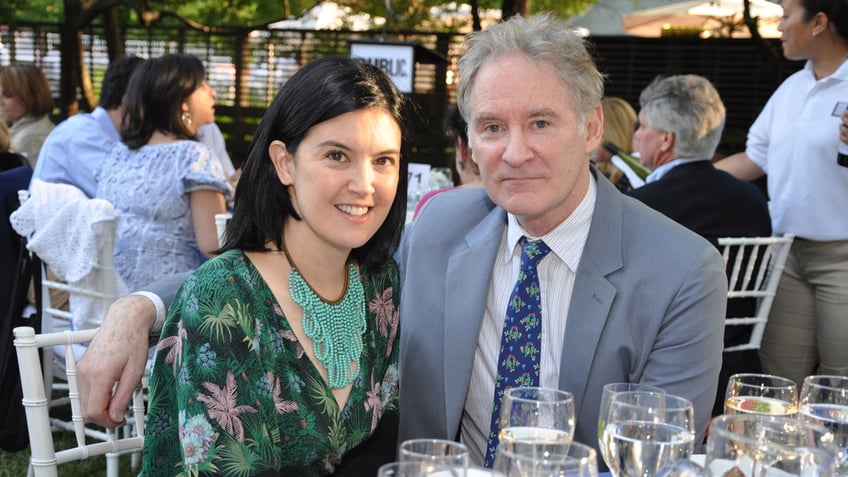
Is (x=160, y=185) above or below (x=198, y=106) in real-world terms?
below

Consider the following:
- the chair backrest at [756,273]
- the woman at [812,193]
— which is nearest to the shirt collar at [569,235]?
the chair backrest at [756,273]

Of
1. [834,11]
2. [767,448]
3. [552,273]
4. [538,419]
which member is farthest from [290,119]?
[834,11]

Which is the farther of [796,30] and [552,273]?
[796,30]

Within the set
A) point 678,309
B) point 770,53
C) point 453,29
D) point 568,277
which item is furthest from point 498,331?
point 453,29

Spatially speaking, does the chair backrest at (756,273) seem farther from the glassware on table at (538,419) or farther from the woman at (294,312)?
the glassware on table at (538,419)

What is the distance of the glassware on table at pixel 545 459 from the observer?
3.56ft

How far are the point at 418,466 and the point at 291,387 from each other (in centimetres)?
65

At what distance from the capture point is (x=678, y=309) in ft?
6.19

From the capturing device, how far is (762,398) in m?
1.53

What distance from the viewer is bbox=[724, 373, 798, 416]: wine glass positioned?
1530 mm

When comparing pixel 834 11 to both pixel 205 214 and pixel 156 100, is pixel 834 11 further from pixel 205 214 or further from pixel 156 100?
pixel 156 100

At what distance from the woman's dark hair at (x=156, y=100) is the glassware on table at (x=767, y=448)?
335 centimetres

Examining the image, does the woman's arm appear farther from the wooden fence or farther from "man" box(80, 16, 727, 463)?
the wooden fence

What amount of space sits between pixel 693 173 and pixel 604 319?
2.01 metres
